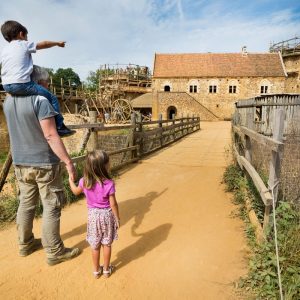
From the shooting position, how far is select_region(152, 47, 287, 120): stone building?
1246 inches

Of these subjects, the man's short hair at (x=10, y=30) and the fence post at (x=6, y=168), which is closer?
A: the man's short hair at (x=10, y=30)

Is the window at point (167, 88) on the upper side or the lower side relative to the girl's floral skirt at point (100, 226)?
upper

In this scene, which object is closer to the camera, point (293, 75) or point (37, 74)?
point (37, 74)

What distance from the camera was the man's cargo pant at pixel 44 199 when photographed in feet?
8.52

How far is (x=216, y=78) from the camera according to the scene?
Result: 32656 millimetres

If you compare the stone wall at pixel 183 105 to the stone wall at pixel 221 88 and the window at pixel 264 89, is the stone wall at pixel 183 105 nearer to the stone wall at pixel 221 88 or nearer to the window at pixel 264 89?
the stone wall at pixel 221 88

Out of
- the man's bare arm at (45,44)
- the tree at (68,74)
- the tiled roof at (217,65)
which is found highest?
the tree at (68,74)

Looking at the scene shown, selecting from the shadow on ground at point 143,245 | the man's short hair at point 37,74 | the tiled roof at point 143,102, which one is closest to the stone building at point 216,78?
the tiled roof at point 143,102

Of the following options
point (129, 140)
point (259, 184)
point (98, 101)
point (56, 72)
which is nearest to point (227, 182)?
point (259, 184)

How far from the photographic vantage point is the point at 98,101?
31391 millimetres

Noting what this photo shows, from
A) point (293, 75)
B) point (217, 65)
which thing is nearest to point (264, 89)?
point (293, 75)

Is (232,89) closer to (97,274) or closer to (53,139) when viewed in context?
(53,139)

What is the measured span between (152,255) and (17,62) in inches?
94.9

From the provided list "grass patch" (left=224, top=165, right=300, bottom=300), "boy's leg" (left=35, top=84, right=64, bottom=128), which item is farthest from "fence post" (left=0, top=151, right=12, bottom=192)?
"grass patch" (left=224, top=165, right=300, bottom=300)
